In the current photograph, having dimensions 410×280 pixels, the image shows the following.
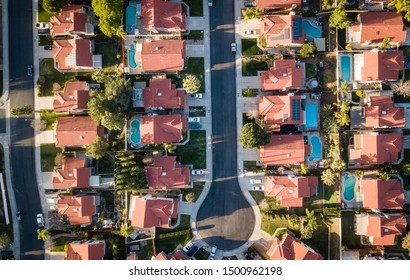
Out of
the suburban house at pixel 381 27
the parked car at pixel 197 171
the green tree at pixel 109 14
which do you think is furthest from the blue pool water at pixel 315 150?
the green tree at pixel 109 14

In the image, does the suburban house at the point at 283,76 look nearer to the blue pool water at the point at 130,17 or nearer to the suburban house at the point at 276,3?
the suburban house at the point at 276,3

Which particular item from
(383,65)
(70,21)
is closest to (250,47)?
(383,65)

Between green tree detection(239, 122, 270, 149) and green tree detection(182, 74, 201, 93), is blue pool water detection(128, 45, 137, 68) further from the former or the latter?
green tree detection(239, 122, 270, 149)

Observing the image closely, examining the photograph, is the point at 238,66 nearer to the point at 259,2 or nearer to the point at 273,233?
the point at 259,2

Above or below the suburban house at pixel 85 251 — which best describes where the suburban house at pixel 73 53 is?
above

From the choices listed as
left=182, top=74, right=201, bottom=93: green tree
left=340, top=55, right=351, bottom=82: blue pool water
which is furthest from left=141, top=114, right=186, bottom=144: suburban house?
left=340, top=55, right=351, bottom=82: blue pool water
